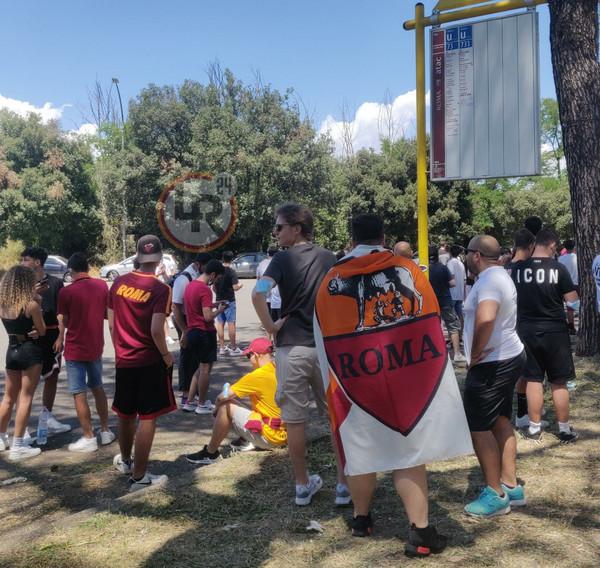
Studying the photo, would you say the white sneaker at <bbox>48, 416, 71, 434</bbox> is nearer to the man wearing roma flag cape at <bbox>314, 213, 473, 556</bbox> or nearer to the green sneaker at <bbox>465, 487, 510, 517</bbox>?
the man wearing roma flag cape at <bbox>314, 213, 473, 556</bbox>

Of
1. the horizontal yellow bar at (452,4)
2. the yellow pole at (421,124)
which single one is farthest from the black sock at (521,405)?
the horizontal yellow bar at (452,4)

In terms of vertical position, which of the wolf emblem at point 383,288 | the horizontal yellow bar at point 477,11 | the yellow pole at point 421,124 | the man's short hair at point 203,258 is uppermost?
the horizontal yellow bar at point 477,11

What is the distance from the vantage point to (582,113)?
26.9ft

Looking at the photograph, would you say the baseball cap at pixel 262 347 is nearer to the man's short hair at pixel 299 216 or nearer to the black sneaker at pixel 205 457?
the black sneaker at pixel 205 457

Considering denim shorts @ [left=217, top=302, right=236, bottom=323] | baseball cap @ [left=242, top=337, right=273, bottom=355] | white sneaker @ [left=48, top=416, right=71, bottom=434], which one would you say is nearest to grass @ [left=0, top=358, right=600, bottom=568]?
baseball cap @ [left=242, top=337, right=273, bottom=355]

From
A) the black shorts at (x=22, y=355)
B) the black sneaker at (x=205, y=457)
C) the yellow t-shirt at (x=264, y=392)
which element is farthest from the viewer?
the black shorts at (x=22, y=355)

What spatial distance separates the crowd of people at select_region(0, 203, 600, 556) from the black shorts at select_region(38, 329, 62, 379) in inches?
0.5

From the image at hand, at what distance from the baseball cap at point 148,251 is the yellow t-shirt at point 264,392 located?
1.22 meters

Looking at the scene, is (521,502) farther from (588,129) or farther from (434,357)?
(588,129)

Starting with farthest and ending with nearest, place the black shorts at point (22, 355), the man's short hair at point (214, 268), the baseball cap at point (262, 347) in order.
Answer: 1. the man's short hair at point (214, 268)
2. the black shorts at point (22, 355)
3. the baseball cap at point (262, 347)

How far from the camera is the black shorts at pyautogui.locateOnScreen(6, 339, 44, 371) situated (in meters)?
5.88

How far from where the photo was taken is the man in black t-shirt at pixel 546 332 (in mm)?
5320

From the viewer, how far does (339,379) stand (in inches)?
130

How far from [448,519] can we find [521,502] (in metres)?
0.53
